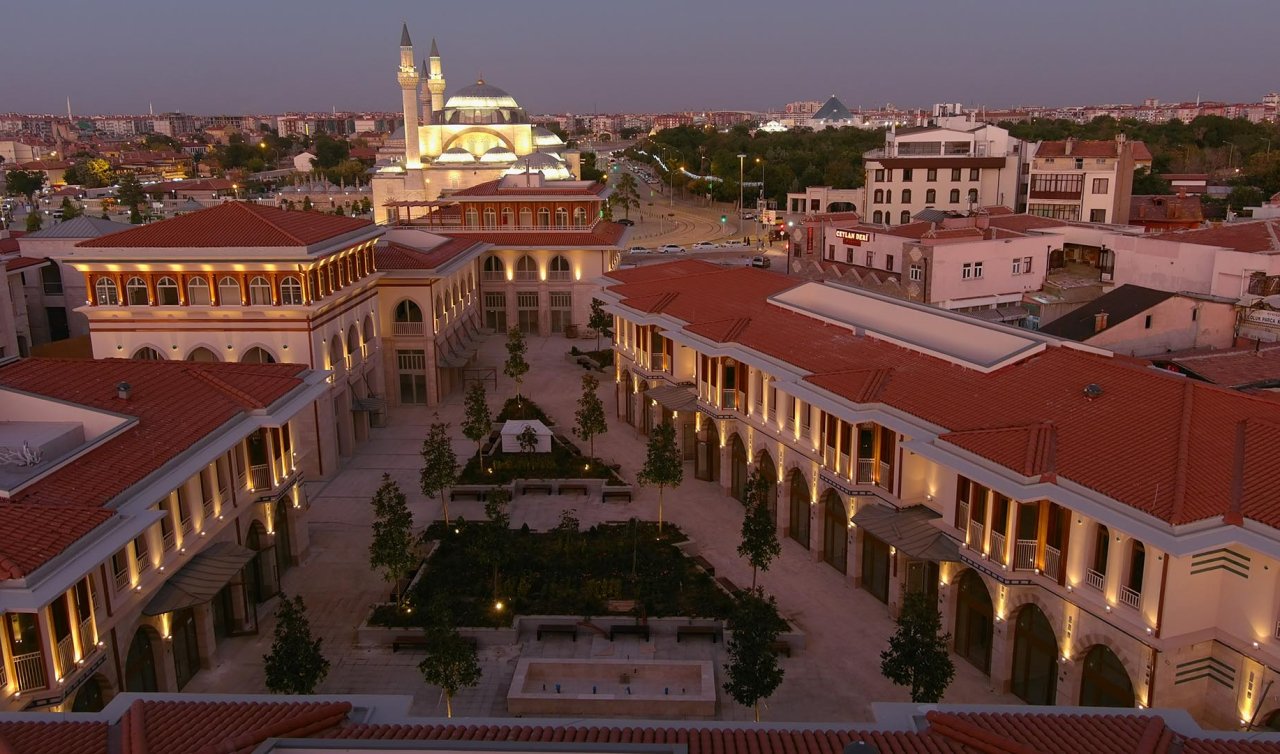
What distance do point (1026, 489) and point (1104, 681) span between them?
4151 mm

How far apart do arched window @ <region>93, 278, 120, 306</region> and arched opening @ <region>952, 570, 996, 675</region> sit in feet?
102

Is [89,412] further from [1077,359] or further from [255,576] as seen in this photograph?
[1077,359]

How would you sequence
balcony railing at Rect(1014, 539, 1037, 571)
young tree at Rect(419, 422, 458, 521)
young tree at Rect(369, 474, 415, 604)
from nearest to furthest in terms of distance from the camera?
balcony railing at Rect(1014, 539, 1037, 571) → young tree at Rect(369, 474, 415, 604) → young tree at Rect(419, 422, 458, 521)

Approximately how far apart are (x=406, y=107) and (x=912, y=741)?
264ft

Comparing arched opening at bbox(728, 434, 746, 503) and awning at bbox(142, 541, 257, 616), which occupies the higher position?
awning at bbox(142, 541, 257, 616)

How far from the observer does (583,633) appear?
83.5 ft

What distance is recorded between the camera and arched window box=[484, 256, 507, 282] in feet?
206

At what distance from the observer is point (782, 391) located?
30.0m

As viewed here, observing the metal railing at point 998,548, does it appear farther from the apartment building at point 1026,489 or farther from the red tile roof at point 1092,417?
the red tile roof at point 1092,417

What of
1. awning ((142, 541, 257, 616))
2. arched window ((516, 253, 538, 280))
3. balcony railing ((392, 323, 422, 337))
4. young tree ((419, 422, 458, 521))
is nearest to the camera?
awning ((142, 541, 257, 616))

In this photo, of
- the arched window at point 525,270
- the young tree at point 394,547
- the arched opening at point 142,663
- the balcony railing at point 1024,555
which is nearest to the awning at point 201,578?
the arched opening at point 142,663

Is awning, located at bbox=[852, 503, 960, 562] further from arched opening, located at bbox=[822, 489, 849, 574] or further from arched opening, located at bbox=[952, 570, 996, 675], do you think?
arched opening, located at bbox=[822, 489, 849, 574]

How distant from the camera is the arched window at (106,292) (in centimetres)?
3628

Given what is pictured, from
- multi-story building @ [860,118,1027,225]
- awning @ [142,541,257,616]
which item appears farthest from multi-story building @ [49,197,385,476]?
multi-story building @ [860,118,1027,225]
